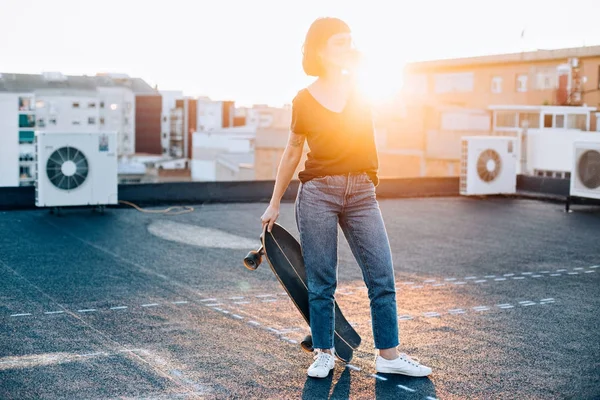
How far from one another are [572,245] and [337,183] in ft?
19.6

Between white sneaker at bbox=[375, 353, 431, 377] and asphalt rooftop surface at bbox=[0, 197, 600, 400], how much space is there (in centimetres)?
3

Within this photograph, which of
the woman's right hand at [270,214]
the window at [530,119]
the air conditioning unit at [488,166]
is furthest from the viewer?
the window at [530,119]

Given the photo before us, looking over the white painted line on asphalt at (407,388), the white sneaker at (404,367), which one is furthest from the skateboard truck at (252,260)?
the white painted line on asphalt at (407,388)

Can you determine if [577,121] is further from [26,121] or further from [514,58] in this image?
[26,121]

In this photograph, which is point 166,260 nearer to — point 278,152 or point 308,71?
point 308,71

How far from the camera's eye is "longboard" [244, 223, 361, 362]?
430 centimetres

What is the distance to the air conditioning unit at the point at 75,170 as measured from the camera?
11.3 metres

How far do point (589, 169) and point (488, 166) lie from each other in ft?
7.85

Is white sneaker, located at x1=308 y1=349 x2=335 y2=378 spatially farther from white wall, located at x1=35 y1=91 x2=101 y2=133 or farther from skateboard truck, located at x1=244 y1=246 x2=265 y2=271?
white wall, located at x1=35 y1=91 x2=101 y2=133

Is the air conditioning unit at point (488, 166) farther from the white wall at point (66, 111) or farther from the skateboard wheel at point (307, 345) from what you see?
the white wall at point (66, 111)

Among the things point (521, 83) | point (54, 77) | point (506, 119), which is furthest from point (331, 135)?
point (54, 77)

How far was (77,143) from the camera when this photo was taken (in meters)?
11.6

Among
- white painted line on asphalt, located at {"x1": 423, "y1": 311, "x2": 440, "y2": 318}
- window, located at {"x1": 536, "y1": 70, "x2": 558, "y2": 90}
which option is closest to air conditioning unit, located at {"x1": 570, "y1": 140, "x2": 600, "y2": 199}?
white painted line on asphalt, located at {"x1": 423, "y1": 311, "x2": 440, "y2": 318}

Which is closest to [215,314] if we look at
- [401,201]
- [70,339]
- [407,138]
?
[70,339]
